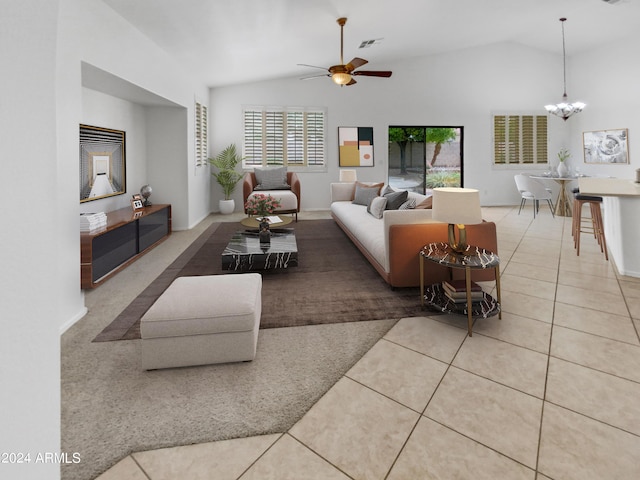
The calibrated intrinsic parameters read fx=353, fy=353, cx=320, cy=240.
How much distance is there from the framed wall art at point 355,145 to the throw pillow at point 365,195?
2661 mm

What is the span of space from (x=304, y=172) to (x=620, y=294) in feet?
21.2

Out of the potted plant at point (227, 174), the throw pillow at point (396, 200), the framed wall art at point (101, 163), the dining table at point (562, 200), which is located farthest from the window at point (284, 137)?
the dining table at point (562, 200)

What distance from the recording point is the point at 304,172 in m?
8.40

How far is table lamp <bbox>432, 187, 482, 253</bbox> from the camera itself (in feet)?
8.14

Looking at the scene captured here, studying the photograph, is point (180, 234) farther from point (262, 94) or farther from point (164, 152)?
point (262, 94)

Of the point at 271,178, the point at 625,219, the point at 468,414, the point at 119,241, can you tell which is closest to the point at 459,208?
the point at 468,414

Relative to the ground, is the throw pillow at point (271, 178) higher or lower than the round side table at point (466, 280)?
higher

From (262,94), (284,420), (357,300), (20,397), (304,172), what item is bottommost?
(284,420)

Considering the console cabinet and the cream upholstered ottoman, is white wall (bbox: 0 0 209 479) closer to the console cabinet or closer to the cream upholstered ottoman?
the cream upholstered ottoman

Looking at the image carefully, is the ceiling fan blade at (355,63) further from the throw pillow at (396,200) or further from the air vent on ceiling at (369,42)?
the throw pillow at (396,200)

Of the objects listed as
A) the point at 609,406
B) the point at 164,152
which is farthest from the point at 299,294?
the point at 164,152

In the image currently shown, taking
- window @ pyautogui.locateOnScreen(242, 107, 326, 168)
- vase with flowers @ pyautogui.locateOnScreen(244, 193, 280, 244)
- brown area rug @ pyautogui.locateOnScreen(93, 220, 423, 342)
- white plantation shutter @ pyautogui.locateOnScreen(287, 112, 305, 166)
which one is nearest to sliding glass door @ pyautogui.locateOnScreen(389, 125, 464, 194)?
window @ pyautogui.locateOnScreen(242, 107, 326, 168)

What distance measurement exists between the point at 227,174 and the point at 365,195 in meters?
3.57

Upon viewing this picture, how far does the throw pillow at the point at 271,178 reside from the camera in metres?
7.37
